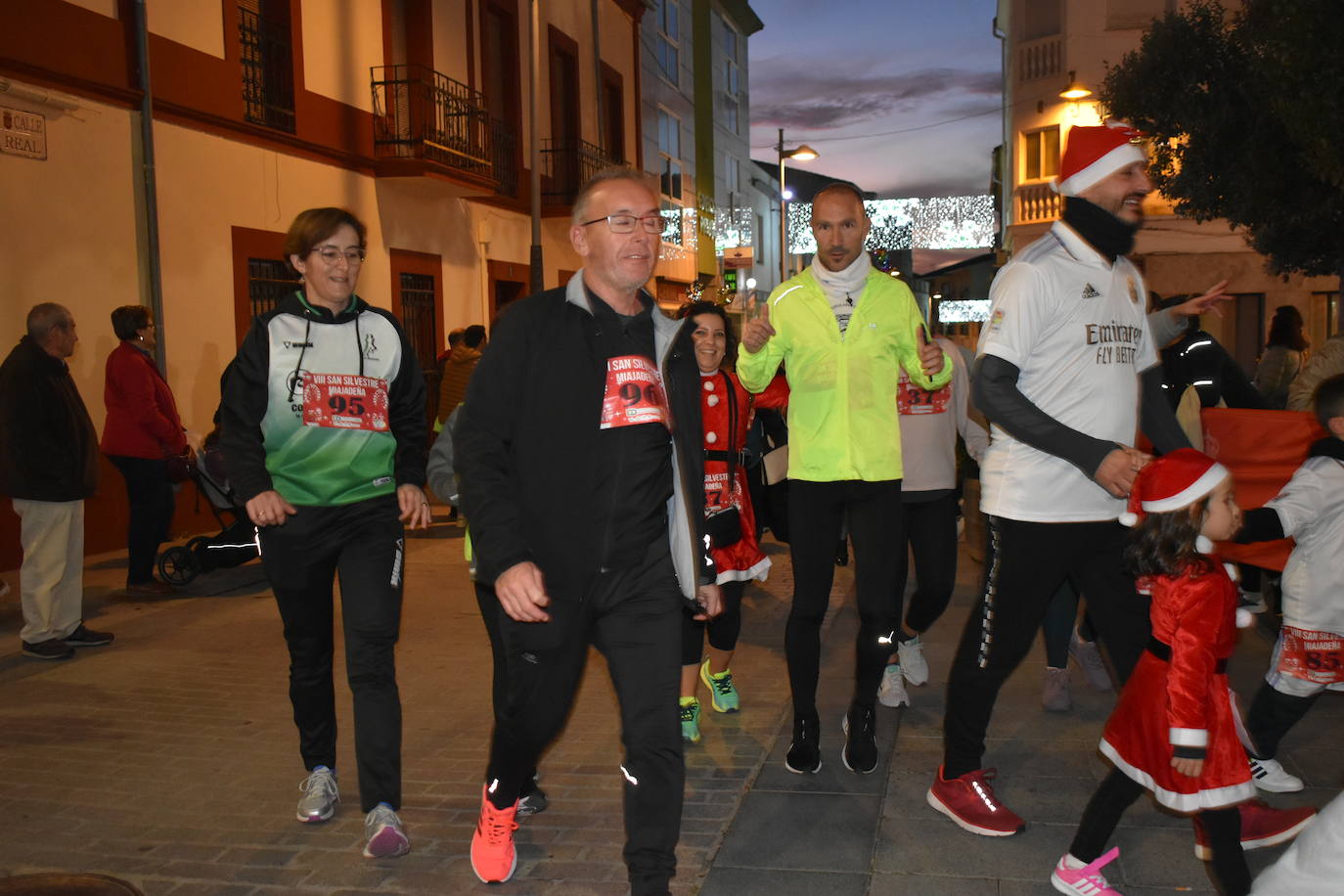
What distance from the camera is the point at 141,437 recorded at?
357 inches

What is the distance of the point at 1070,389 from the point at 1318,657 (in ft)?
4.96

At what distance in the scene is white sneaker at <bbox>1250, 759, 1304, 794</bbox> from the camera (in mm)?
4402

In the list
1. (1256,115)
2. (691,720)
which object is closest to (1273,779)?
(691,720)

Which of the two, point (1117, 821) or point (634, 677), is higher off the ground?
point (634, 677)

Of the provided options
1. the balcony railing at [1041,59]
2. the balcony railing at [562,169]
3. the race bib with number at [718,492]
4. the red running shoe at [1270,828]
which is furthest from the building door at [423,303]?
the balcony railing at [1041,59]

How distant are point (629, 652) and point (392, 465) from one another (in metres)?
1.41

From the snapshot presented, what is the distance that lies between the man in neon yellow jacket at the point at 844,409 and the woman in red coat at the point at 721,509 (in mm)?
538

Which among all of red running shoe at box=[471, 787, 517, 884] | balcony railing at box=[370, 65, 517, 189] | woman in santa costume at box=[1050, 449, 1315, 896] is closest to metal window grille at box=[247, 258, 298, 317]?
balcony railing at box=[370, 65, 517, 189]

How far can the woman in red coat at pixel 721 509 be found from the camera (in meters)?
5.28

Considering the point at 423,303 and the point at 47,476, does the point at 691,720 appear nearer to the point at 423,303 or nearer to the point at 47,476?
the point at 47,476

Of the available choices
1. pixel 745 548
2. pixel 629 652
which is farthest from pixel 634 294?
pixel 745 548

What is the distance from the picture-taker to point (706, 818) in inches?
170

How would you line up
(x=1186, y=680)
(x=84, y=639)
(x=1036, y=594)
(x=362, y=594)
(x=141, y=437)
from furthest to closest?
(x=141, y=437), (x=84, y=639), (x=362, y=594), (x=1036, y=594), (x=1186, y=680)

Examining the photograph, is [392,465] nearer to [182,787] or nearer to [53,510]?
[182,787]
